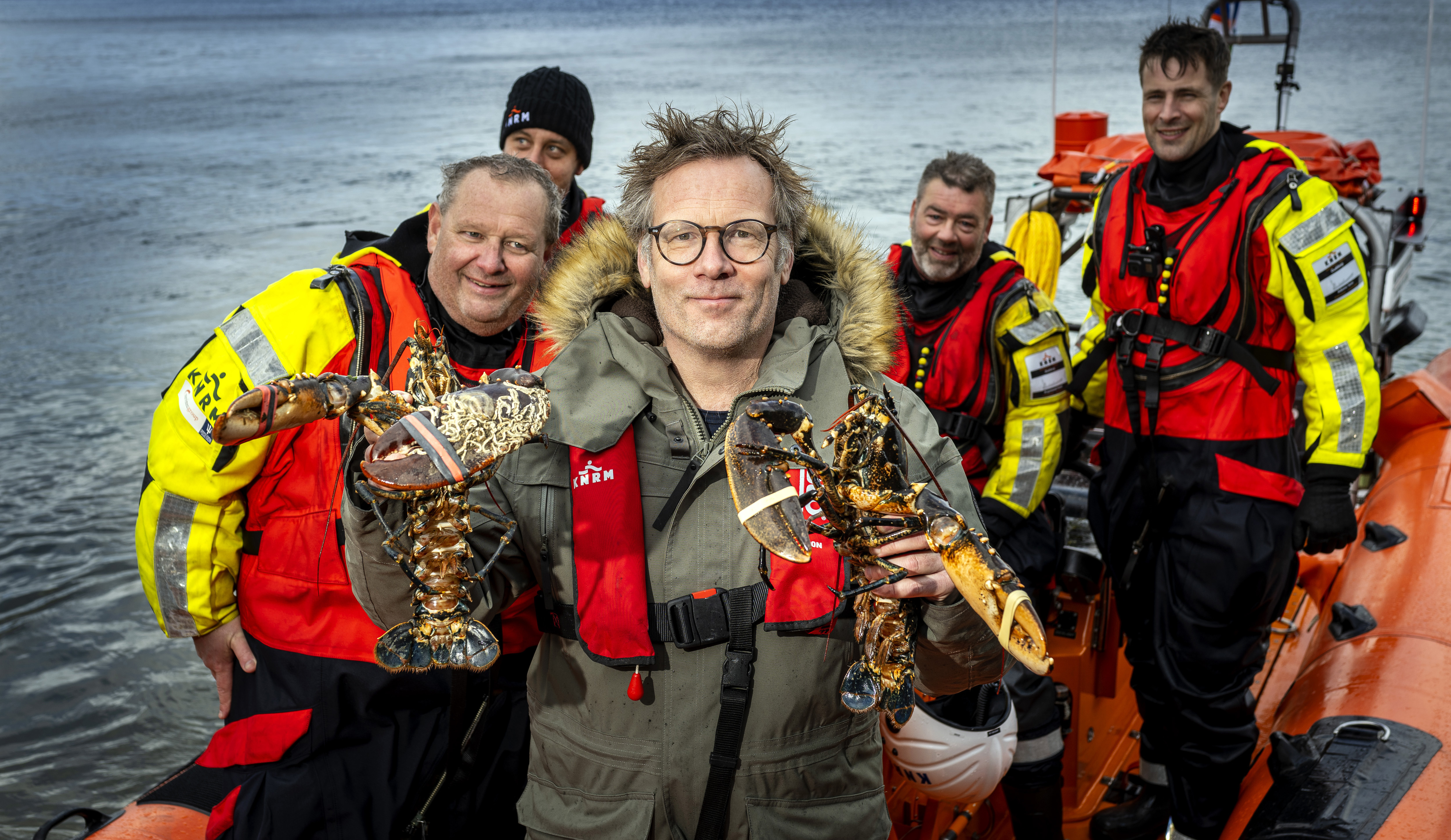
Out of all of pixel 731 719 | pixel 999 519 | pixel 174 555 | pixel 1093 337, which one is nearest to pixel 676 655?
pixel 731 719

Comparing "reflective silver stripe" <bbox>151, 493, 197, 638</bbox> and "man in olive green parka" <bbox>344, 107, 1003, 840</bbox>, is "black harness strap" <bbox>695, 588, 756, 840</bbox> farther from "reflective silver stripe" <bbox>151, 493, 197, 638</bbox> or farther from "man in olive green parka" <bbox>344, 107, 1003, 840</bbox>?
"reflective silver stripe" <bbox>151, 493, 197, 638</bbox>

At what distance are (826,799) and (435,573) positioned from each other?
76cm

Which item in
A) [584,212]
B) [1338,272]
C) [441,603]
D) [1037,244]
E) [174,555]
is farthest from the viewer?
[1037,244]

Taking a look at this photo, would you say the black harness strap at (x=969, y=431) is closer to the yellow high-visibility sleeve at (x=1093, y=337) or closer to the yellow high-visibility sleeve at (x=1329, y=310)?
the yellow high-visibility sleeve at (x=1093, y=337)

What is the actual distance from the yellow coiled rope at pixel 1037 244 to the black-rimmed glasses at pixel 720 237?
3655mm

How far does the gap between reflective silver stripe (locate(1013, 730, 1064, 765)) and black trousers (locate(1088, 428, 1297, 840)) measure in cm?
51

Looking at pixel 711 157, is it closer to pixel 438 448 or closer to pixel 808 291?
pixel 808 291

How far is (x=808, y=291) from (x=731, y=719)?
2.64 ft

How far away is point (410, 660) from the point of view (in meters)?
1.63

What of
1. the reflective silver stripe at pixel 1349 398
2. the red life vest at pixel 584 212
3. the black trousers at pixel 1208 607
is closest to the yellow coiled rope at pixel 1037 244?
the black trousers at pixel 1208 607

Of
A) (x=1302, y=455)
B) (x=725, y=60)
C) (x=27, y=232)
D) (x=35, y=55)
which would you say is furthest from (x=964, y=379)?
(x=35, y=55)

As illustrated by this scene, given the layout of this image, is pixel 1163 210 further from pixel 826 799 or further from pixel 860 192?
pixel 860 192

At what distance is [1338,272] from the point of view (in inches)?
124

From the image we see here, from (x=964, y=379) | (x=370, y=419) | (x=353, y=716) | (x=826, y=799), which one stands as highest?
(x=370, y=419)
